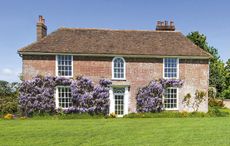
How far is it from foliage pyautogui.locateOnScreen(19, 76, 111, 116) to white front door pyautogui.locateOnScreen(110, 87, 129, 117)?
532 millimetres

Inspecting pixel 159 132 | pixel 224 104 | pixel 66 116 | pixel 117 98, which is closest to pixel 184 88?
pixel 117 98

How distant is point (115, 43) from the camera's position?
29.4 m

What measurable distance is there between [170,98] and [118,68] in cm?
516

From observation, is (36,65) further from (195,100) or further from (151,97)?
(195,100)

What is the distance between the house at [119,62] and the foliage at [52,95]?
58 cm

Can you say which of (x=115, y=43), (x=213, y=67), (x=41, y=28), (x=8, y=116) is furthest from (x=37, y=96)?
(x=213, y=67)

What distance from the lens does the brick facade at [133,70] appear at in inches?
1074

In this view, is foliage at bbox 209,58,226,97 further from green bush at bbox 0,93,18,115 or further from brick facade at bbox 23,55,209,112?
green bush at bbox 0,93,18,115

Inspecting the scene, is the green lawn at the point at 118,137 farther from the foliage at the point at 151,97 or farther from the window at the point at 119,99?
the window at the point at 119,99

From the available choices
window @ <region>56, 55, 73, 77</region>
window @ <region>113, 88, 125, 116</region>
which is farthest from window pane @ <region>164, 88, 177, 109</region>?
window @ <region>56, 55, 73, 77</region>

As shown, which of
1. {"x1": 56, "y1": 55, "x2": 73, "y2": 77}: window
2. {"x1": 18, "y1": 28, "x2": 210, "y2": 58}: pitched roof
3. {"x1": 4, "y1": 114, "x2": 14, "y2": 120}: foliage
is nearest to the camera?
{"x1": 4, "y1": 114, "x2": 14, "y2": 120}: foliage

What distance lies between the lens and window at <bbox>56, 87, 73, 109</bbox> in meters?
27.4

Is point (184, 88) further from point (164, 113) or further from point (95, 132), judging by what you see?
point (95, 132)

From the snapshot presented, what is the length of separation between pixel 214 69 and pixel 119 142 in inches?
1682
